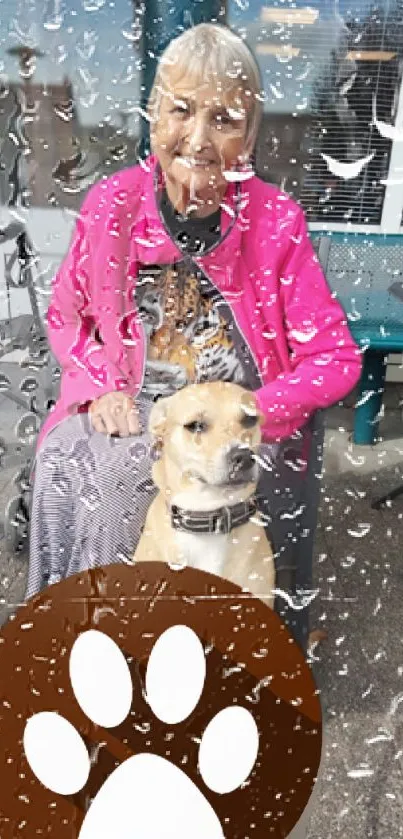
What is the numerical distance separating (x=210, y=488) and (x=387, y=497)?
0.81 ft

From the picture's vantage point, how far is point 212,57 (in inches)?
35.9

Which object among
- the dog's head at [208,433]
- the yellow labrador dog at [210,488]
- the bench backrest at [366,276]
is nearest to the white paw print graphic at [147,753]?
the yellow labrador dog at [210,488]

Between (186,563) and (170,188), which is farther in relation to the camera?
(186,563)

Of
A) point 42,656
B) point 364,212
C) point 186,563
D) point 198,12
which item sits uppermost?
point 198,12

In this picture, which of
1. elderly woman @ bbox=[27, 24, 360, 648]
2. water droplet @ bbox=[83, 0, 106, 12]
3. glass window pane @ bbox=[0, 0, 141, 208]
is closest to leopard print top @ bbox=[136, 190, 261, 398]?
elderly woman @ bbox=[27, 24, 360, 648]

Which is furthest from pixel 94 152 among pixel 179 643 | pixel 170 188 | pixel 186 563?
pixel 179 643

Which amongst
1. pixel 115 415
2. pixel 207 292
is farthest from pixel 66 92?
pixel 115 415

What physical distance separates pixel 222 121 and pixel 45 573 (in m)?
0.62

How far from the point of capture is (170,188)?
37.8 inches

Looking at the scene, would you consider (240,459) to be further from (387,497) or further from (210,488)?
(387,497)

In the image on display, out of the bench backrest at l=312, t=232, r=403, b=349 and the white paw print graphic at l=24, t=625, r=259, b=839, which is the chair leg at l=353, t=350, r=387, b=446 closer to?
the bench backrest at l=312, t=232, r=403, b=349

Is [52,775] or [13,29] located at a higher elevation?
[13,29]

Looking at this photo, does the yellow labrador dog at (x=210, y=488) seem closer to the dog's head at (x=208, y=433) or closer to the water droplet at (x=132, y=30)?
the dog's head at (x=208, y=433)

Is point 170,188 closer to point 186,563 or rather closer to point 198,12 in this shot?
point 198,12
